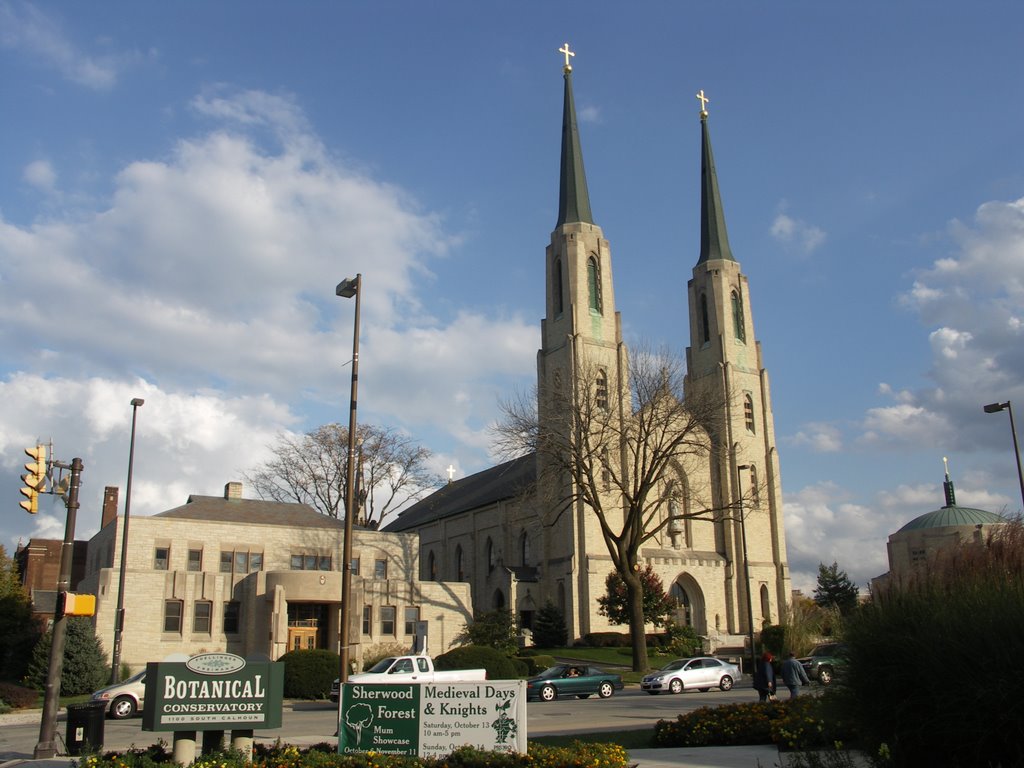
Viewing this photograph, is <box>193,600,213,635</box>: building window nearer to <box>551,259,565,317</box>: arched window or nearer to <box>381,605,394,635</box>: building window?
<box>381,605,394,635</box>: building window

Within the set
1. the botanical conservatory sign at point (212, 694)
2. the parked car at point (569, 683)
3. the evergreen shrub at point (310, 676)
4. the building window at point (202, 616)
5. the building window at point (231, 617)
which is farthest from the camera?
the building window at point (231, 617)

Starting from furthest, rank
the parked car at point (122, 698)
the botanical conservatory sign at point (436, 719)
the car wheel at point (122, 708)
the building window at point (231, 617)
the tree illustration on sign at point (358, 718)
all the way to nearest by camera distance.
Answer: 1. the building window at point (231, 617)
2. the car wheel at point (122, 708)
3. the parked car at point (122, 698)
4. the tree illustration on sign at point (358, 718)
5. the botanical conservatory sign at point (436, 719)

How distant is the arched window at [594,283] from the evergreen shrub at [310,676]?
35.3m

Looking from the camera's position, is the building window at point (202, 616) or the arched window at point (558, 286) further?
the arched window at point (558, 286)

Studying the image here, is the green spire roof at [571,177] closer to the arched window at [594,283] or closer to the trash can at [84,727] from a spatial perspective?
the arched window at [594,283]

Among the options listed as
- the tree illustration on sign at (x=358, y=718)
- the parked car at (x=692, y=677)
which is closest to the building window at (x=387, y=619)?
the parked car at (x=692, y=677)

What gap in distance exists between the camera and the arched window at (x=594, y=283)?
2510 inches

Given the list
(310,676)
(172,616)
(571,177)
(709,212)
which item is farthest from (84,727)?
(709,212)

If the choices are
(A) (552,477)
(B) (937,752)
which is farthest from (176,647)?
(B) (937,752)

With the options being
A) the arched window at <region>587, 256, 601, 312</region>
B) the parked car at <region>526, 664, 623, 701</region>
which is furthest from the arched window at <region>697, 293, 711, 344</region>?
the parked car at <region>526, 664, 623, 701</region>

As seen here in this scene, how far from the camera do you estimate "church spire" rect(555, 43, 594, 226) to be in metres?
66.6

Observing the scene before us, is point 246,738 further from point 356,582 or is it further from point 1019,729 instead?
point 356,582

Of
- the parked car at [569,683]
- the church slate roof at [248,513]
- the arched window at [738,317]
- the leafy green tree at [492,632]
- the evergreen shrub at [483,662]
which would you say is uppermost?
the arched window at [738,317]

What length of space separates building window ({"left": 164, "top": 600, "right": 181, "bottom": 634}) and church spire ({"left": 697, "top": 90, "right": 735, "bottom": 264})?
156ft
